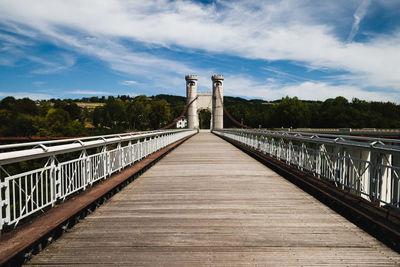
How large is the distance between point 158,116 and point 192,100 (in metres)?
16.5

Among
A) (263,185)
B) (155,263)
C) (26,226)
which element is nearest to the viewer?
(155,263)

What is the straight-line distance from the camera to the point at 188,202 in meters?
5.21

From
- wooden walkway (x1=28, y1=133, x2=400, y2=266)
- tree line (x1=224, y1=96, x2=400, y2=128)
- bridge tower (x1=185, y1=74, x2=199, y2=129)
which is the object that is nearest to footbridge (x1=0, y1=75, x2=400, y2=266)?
Answer: wooden walkway (x1=28, y1=133, x2=400, y2=266)

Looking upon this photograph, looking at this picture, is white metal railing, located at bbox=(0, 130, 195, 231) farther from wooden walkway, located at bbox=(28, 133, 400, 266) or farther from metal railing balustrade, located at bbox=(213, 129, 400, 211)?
metal railing balustrade, located at bbox=(213, 129, 400, 211)

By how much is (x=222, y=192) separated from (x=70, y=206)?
2774 mm

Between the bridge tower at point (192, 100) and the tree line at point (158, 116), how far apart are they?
43.1ft

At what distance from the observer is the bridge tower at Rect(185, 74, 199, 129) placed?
6775 centimetres

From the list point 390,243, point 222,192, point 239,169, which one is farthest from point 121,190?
point 390,243

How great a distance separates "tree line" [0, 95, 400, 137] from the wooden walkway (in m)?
56.8

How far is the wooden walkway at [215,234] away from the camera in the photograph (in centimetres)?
306

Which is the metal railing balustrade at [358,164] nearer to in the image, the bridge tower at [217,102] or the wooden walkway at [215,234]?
the wooden walkway at [215,234]

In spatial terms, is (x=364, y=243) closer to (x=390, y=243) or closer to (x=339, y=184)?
(x=390, y=243)

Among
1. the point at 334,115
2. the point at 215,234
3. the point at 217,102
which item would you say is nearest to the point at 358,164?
the point at 215,234

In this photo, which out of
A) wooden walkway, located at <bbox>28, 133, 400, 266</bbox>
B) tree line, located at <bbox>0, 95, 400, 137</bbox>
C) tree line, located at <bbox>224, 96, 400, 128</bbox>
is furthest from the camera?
tree line, located at <bbox>224, 96, 400, 128</bbox>
